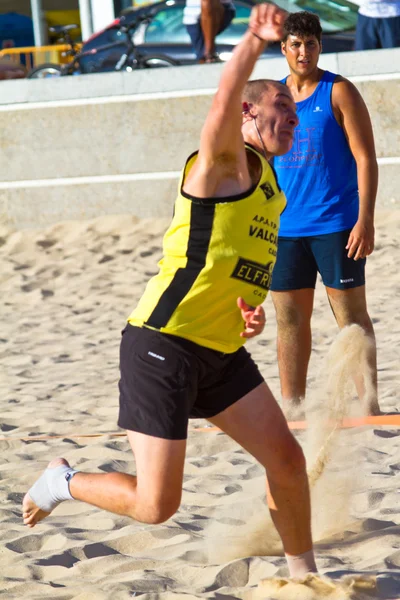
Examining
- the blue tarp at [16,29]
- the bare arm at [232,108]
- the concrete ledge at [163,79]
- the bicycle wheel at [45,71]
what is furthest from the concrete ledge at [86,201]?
the blue tarp at [16,29]

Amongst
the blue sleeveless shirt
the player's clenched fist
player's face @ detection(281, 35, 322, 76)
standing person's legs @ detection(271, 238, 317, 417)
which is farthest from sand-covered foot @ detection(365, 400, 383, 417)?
the player's clenched fist

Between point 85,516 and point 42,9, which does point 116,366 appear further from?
point 42,9

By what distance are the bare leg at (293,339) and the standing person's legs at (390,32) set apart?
5.64 m

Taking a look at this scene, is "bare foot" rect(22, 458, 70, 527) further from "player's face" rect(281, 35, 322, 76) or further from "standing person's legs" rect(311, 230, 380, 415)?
"player's face" rect(281, 35, 322, 76)

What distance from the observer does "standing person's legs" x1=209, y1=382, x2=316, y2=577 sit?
9.99 ft

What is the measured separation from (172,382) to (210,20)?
8.83 meters

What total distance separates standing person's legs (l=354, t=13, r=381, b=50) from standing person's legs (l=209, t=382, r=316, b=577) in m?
7.55

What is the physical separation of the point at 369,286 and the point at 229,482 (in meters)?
4.32

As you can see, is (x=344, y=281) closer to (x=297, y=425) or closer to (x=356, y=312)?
(x=356, y=312)

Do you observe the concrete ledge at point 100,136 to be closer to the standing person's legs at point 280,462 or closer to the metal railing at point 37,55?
the metal railing at point 37,55

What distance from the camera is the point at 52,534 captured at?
12.5ft

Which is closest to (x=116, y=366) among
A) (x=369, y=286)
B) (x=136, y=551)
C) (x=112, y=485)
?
(x=369, y=286)

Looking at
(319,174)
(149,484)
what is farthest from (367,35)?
(149,484)

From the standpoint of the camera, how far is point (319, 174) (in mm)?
4867
